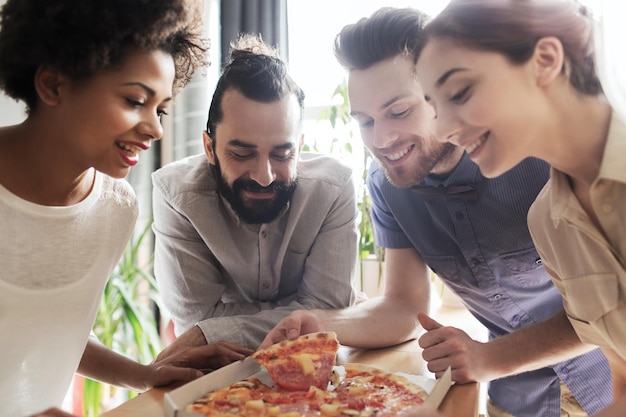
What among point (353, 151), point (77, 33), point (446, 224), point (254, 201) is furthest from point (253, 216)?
point (353, 151)

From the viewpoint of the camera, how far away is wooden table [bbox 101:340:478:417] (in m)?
1.28

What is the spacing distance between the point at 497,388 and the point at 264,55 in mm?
1244

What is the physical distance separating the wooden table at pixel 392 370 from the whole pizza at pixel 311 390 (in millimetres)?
77

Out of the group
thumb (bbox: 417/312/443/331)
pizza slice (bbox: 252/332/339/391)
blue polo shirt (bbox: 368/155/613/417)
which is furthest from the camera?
blue polo shirt (bbox: 368/155/613/417)

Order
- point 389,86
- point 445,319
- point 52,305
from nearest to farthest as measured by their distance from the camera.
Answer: point 52,305, point 389,86, point 445,319

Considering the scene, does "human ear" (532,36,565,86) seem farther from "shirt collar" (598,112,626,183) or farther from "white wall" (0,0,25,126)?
"white wall" (0,0,25,126)

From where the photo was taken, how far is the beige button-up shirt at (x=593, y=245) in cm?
115

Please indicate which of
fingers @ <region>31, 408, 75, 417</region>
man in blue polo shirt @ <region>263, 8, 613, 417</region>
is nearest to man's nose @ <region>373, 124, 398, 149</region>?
man in blue polo shirt @ <region>263, 8, 613, 417</region>

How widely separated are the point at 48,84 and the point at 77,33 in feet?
0.46

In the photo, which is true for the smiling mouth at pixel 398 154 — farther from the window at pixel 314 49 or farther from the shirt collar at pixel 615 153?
the window at pixel 314 49

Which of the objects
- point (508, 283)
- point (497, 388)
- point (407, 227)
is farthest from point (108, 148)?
point (497, 388)

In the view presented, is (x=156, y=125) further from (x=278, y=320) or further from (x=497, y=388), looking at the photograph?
(x=497, y=388)

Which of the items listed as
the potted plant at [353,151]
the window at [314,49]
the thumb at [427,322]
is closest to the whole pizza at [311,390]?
the thumb at [427,322]

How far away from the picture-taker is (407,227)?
190 centimetres
